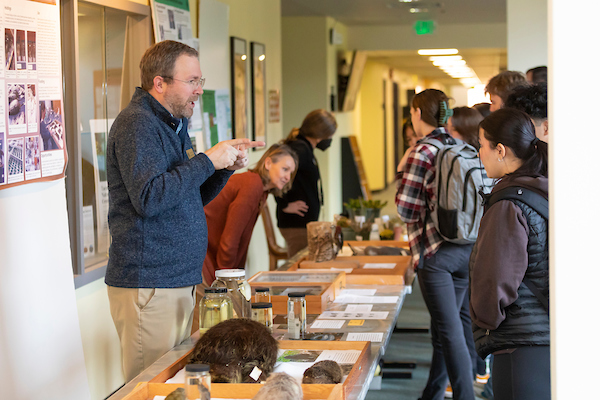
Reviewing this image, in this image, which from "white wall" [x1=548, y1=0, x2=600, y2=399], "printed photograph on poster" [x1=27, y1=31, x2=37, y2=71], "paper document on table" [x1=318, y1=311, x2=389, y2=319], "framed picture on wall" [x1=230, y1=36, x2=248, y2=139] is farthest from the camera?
"framed picture on wall" [x1=230, y1=36, x2=248, y2=139]

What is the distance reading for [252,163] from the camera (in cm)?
599

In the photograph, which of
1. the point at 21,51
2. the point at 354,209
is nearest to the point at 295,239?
the point at 354,209

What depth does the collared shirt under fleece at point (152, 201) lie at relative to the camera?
188 cm

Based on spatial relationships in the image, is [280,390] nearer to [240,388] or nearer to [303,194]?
[240,388]

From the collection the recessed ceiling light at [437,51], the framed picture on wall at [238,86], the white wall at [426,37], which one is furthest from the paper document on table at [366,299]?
the white wall at [426,37]

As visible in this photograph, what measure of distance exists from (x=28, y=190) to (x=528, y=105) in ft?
6.45

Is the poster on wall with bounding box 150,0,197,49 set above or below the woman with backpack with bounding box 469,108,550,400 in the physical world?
above

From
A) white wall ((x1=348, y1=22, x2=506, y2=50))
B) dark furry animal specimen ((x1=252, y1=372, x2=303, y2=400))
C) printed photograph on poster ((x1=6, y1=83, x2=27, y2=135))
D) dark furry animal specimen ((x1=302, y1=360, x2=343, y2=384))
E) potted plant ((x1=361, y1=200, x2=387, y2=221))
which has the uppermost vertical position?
white wall ((x1=348, y1=22, x2=506, y2=50))

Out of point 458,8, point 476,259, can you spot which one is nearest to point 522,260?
point 476,259

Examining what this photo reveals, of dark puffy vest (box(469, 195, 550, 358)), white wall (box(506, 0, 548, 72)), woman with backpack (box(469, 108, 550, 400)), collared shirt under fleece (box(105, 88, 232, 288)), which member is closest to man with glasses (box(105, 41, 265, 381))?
collared shirt under fleece (box(105, 88, 232, 288))

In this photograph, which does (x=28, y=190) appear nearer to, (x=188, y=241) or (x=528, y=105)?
(x=188, y=241)

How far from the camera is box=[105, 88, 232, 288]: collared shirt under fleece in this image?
6.16ft

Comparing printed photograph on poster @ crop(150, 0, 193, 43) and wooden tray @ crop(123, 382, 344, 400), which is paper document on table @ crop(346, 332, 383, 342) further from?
printed photograph on poster @ crop(150, 0, 193, 43)

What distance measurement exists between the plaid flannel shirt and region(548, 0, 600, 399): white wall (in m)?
1.97
